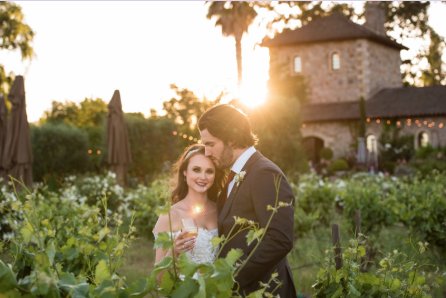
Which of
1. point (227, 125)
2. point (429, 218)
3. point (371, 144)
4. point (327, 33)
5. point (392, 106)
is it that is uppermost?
point (327, 33)

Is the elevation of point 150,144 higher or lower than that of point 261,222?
lower

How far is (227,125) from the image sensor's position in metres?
3.84

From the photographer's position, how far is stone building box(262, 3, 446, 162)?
35875 millimetres

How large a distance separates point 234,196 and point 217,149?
1.08ft

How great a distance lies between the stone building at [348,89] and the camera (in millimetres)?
35875

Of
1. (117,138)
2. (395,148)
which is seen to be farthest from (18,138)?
(395,148)

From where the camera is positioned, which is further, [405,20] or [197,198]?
[405,20]

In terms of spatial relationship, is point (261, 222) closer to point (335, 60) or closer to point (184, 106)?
point (184, 106)

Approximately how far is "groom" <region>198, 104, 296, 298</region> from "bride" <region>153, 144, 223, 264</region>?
0.23 m

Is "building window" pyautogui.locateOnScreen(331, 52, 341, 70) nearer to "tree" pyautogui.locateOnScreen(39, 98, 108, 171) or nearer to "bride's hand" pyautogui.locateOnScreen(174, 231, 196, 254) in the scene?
"tree" pyautogui.locateOnScreen(39, 98, 108, 171)

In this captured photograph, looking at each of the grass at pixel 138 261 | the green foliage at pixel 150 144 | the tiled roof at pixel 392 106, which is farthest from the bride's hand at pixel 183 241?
the tiled roof at pixel 392 106

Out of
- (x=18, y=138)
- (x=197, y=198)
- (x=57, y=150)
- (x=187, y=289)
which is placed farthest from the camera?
(x=57, y=150)

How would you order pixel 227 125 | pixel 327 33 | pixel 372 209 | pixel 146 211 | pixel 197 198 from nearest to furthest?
pixel 227 125 → pixel 197 198 → pixel 372 209 → pixel 146 211 → pixel 327 33

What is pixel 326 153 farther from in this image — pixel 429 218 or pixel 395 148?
pixel 429 218
